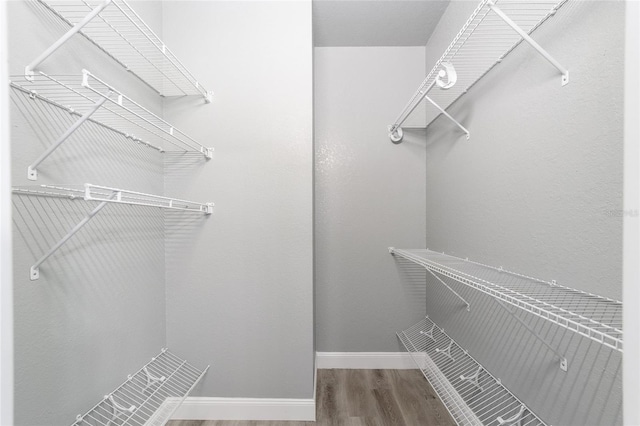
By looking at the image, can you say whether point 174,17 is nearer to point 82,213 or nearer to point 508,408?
point 82,213

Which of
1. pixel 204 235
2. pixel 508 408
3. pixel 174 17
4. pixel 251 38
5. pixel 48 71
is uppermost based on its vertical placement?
pixel 174 17

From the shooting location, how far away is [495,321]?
1.30 metres

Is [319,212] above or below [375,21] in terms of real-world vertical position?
below

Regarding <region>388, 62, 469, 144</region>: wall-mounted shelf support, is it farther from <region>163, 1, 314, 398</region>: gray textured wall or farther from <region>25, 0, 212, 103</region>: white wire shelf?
<region>25, 0, 212, 103</region>: white wire shelf

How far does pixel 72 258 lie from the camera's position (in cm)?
101

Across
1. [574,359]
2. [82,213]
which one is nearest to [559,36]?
[574,359]

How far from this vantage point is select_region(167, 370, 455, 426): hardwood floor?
1.62 metres

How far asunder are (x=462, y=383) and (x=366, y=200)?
121 centimetres

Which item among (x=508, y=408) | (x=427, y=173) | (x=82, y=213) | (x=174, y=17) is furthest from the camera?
(x=427, y=173)

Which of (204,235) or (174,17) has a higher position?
(174,17)

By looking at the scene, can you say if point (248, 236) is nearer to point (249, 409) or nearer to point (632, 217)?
point (249, 409)

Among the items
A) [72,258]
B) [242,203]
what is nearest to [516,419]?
[242,203]

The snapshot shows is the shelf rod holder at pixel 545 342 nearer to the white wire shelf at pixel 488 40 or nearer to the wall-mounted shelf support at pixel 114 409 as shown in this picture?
the white wire shelf at pixel 488 40

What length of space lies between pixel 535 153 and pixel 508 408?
0.98m
